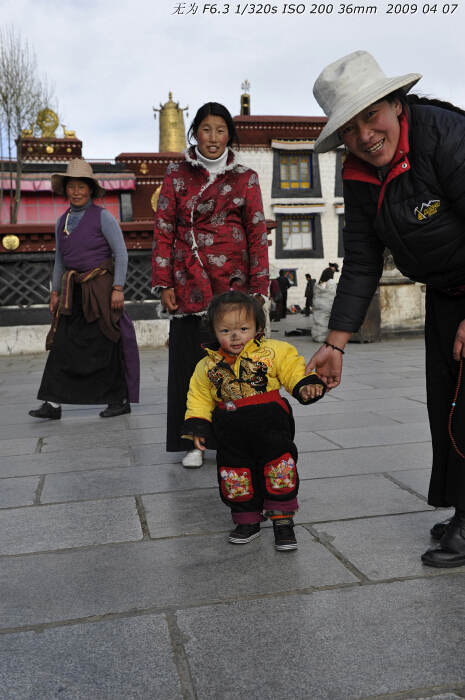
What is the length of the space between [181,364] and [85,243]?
1975 millimetres

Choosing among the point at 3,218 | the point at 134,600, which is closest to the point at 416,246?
the point at 134,600

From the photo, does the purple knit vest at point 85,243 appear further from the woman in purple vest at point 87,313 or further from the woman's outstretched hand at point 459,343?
the woman's outstretched hand at point 459,343

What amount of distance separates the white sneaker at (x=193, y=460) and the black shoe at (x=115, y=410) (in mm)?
1863

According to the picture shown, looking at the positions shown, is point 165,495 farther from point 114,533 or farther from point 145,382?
point 145,382

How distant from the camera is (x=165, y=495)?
3.35 metres

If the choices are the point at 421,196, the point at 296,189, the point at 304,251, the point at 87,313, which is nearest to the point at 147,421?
the point at 87,313

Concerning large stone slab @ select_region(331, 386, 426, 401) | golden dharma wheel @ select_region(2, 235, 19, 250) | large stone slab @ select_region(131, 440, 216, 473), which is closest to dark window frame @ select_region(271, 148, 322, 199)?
golden dharma wheel @ select_region(2, 235, 19, 250)

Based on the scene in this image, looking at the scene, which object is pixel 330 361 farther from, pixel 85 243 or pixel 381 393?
pixel 381 393

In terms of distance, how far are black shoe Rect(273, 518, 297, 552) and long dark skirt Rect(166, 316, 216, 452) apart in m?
1.35

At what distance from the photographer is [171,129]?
109 feet

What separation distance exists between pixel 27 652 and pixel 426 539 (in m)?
1.50

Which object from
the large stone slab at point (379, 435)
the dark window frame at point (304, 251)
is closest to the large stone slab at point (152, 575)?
the large stone slab at point (379, 435)

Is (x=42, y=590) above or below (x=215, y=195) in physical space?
below

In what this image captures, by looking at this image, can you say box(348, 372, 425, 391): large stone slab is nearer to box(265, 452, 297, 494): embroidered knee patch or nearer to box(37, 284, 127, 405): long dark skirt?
box(37, 284, 127, 405): long dark skirt
